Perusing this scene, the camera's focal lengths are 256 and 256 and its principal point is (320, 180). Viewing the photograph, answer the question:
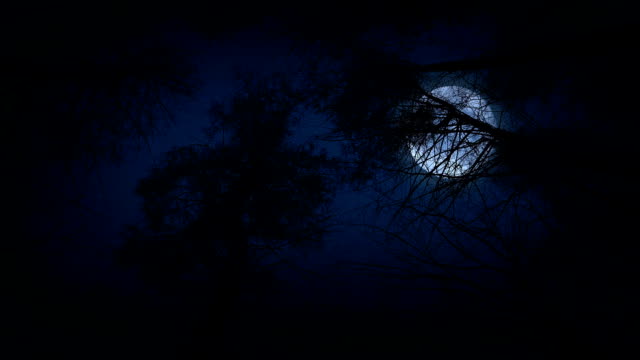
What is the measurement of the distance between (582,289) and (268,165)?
5192 millimetres

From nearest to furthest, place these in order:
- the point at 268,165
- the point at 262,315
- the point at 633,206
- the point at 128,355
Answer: the point at 633,206
the point at 268,165
the point at 128,355
the point at 262,315

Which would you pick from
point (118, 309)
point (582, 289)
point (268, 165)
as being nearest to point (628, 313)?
point (582, 289)

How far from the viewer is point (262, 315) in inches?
469

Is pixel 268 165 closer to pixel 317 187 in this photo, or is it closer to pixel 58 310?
pixel 317 187

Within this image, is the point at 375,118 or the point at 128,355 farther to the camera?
the point at 128,355

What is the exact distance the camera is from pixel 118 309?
1253 cm

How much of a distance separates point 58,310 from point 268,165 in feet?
42.7

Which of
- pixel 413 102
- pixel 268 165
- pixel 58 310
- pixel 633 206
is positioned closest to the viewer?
pixel 633 206

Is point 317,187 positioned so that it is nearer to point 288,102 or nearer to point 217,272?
point 288,102

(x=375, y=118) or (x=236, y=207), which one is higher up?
(x=236, y=207)

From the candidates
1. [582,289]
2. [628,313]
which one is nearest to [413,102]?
[582,289]

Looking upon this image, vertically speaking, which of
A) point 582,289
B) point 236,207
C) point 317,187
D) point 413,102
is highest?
point 317,187

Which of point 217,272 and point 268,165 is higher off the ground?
point 268,165

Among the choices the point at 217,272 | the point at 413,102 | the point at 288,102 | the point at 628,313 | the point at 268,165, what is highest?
the point at 288,102
